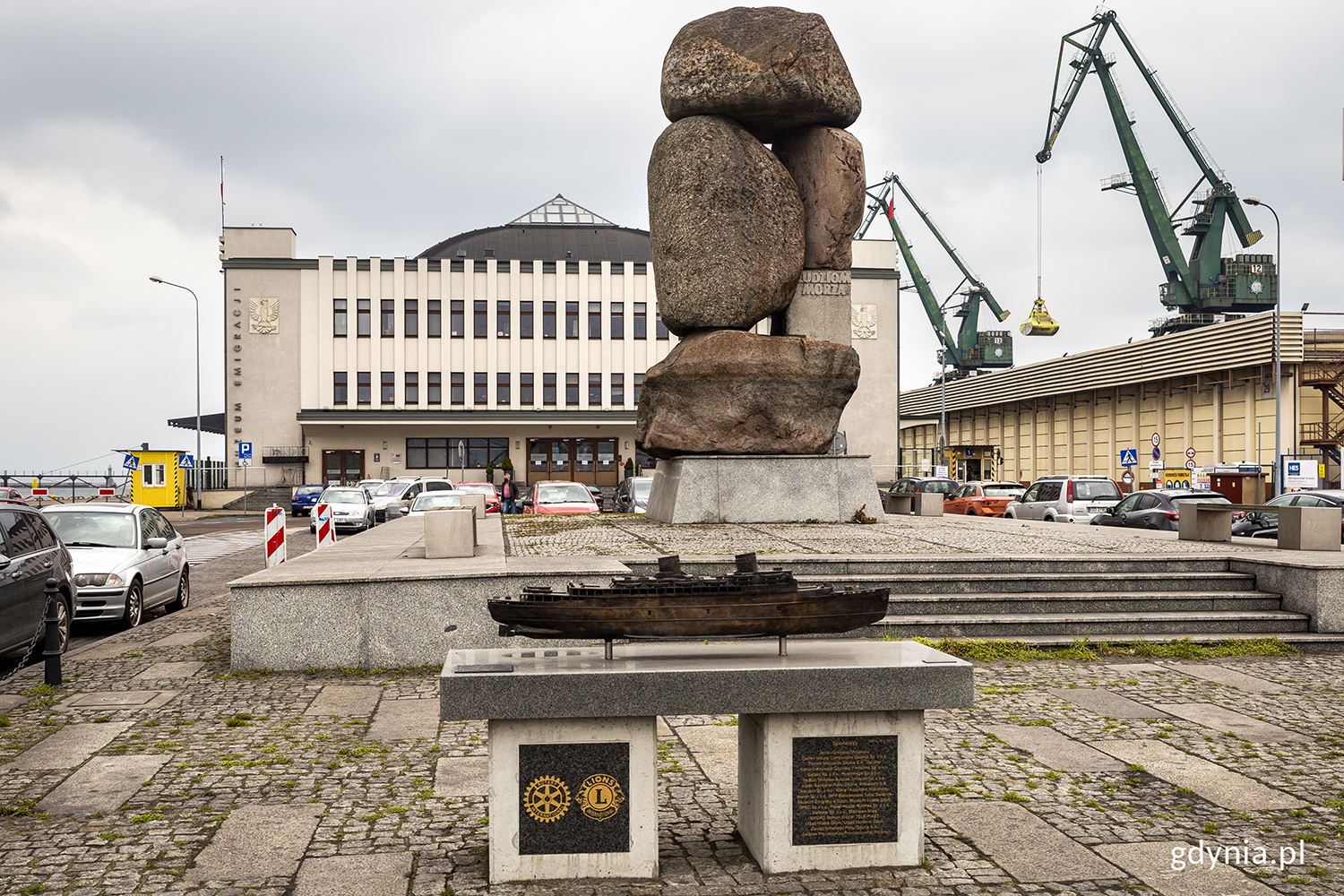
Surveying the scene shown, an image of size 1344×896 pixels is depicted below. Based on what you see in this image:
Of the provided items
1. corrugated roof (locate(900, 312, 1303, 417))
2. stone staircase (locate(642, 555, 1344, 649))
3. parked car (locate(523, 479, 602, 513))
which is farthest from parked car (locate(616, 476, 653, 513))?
corrugated roof (locate(900, 312, 1303, 417))

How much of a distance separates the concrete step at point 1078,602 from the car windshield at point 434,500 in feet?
47.9

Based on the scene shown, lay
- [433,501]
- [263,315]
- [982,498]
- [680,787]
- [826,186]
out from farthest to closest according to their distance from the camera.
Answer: [263,315] < [982,498] < [433,501] < [826,186] < [680,787]

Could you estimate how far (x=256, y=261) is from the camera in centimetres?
5994

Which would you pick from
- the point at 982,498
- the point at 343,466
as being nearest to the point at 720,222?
the point at 982,498

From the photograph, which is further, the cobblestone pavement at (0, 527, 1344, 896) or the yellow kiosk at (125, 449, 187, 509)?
the yellow kiosk at (125, 449, 187, 509)

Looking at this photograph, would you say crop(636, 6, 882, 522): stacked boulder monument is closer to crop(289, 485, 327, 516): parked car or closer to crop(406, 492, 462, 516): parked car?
crop(406, 492, 462, 516): parked car

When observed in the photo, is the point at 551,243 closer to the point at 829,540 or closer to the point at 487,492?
the point at 487,492

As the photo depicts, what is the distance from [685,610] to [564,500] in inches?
783

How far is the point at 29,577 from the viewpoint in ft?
32.6

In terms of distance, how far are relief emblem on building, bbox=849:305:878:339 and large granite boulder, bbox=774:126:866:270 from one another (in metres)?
50.0

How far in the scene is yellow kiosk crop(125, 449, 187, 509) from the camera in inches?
1794

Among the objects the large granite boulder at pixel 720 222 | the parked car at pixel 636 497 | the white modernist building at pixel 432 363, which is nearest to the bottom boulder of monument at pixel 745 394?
the large granite boulder at pixel 720 222

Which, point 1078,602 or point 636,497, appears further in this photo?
point 636,497

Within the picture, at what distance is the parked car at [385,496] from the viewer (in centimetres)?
3464
